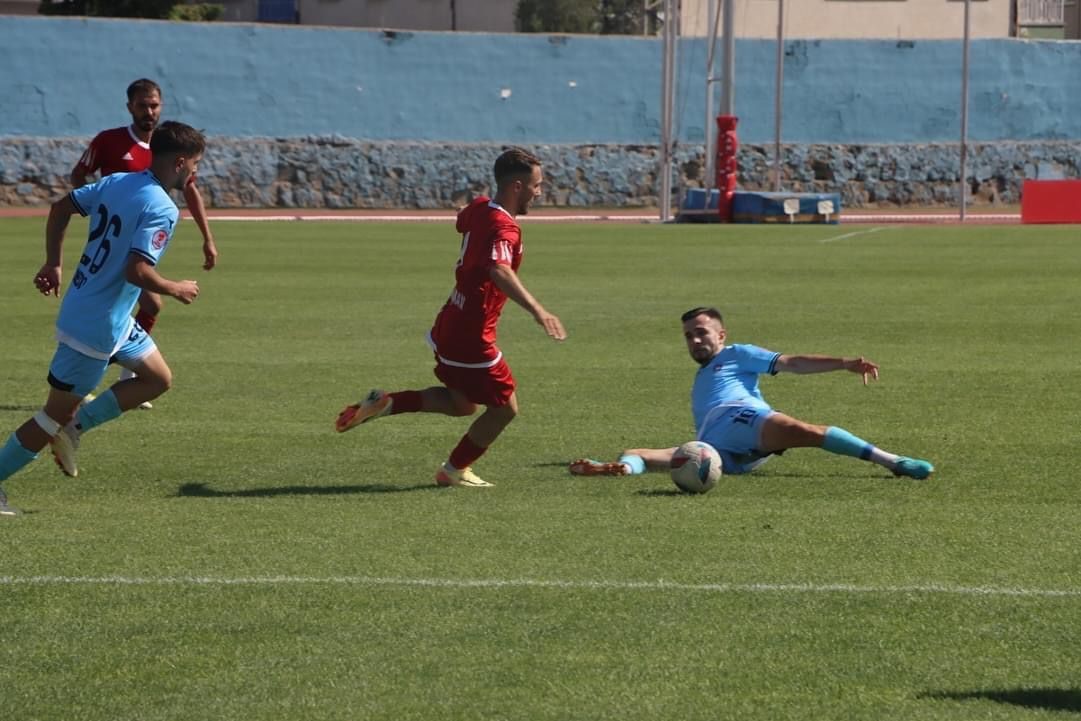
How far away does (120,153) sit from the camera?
12.8 m

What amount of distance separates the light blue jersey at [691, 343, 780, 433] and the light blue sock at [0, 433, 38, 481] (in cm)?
364

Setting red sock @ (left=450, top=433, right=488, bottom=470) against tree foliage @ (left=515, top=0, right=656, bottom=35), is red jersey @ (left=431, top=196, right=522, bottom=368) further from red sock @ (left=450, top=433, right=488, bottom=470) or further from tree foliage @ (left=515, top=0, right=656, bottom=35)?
tree foliage @ (left=515, top=0, right=656, bottom=35)

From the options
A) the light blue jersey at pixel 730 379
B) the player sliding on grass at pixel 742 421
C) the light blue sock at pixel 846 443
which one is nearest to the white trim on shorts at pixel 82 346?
the player sliding on grass at pixel 742 421

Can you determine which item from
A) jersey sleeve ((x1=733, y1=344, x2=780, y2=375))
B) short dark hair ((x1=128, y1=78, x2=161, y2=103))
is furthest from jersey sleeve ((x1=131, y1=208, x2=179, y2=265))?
short dark hair ((x1=128, y1=78, x2=161, y2=103))

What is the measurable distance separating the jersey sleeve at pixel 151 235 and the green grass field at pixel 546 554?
4.15 feet

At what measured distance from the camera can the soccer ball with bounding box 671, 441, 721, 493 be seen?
29.8ft

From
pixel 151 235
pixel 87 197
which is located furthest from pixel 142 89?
pixel 151 235

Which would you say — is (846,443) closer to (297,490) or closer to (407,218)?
(297,490)

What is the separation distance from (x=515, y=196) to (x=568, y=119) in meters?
41.1

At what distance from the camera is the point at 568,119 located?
49938 millimetres

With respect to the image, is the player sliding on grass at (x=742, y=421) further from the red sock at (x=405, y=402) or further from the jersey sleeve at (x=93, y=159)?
the jersey sleeve at (x=93, y=159)

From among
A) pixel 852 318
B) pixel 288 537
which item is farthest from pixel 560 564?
pixel 852 318

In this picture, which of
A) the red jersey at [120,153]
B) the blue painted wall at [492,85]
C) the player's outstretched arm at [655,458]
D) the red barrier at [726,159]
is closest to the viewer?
the player's outstretched arm at [655,458]

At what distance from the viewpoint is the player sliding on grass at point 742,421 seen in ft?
31.4
